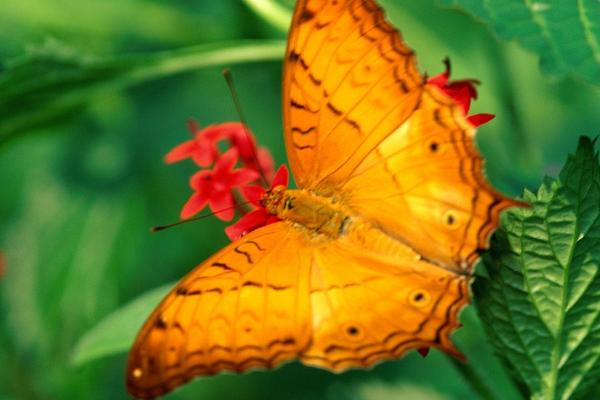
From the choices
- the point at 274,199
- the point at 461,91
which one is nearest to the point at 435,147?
the point at 461,91

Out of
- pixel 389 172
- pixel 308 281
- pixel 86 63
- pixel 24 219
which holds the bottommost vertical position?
pixel 308 281

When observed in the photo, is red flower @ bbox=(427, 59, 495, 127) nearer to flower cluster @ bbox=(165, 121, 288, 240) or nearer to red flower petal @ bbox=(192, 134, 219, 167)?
flower cluster @ bbox=(165, 121, 288, 240)

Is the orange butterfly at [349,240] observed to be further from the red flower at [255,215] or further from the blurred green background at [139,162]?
the blurred green background at [139,162]

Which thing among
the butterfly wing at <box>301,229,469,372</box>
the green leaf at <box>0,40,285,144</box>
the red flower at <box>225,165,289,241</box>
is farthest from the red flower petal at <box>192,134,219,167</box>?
the butterfly wing at <box>301,229,469,372</box>

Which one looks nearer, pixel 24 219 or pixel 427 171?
pixel 427 171

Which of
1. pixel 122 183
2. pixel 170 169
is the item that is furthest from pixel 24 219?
pixel 170 169

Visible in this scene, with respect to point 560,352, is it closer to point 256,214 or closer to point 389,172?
point 389,172

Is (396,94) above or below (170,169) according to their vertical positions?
below
